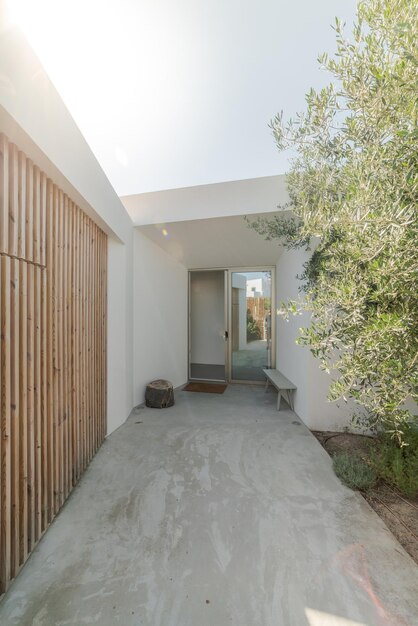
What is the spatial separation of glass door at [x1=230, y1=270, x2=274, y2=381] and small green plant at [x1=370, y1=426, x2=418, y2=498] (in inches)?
133

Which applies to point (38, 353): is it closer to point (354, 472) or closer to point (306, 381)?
point (354, 472)

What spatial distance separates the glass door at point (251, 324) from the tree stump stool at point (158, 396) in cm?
216

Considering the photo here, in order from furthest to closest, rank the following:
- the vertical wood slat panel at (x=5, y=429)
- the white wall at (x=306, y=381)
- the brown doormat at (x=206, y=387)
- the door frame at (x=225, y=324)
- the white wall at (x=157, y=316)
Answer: the door frame at (x=225, y=324)
the brown doormat at (x=206, y=387)
the white wall at (x=157, y=316)
the white wall at (x=306, y=381)
the vertical wood slat panel at (x=5, y=429)

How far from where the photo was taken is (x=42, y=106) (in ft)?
5.29

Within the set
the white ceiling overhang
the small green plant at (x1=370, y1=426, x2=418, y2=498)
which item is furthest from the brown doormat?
the small green plant at (x1=370, y1=426, x2=418, y2=498)

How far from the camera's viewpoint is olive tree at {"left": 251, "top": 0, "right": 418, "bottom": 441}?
137 cm

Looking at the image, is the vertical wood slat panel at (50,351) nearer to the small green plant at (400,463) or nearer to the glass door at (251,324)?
the small green plant at (400,463)

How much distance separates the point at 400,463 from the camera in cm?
229

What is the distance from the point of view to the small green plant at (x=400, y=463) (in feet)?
7.26

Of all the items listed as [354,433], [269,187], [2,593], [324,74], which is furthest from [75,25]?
[354,433]

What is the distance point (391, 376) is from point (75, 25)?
11.5 feet

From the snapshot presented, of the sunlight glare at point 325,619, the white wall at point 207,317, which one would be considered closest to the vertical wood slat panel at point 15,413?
the sunlight glare at point 325,619

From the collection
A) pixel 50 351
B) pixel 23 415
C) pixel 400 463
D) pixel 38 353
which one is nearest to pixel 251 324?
pixel 400 463

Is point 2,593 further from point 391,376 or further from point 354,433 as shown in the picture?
point 354,433
